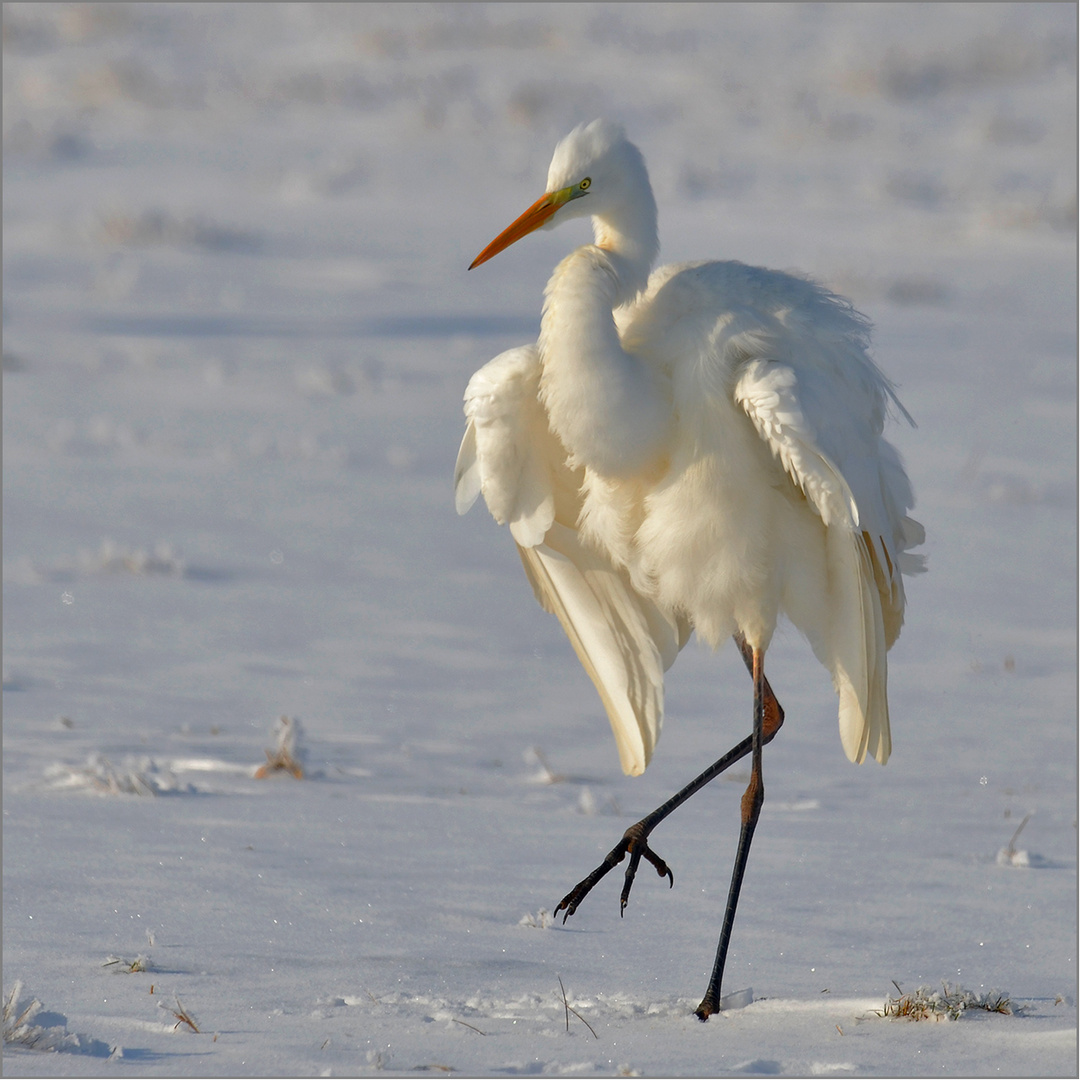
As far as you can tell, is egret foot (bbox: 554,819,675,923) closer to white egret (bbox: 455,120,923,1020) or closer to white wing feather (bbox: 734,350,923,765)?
white egret (bbox: 455,120,923,1020)

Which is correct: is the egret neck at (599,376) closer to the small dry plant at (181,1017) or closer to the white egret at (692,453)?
the white egret at (692,453)

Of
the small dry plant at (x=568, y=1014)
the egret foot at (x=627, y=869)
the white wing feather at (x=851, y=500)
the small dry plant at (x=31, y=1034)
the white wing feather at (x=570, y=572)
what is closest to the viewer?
the small dry plant at (x=31, y=1034)

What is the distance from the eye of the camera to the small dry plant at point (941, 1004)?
137 inches

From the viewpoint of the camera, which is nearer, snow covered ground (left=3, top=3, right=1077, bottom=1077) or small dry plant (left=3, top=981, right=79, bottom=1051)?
small dry plant (left=3, top=981, right=79, bottom=1051)

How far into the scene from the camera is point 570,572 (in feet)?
14.8

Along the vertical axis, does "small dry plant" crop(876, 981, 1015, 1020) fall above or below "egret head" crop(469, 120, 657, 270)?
below

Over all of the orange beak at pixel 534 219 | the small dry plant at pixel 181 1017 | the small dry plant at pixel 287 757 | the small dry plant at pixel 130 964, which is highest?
the orange beak at pixel 534 219

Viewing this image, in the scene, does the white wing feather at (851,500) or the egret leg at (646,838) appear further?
the egret leg at (646,838)

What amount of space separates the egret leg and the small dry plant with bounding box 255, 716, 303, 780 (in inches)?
49.7

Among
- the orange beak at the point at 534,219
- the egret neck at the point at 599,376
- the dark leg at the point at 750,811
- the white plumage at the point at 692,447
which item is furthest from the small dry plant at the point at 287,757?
the orange beak at the point at 534,219

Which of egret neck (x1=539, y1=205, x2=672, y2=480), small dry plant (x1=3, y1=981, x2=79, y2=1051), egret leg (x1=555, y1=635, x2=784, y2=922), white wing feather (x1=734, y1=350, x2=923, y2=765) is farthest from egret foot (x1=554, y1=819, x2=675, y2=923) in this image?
small dry plant (x1=3, y1=981, x2=79, y2=1051)

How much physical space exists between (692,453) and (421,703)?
7.99 ft

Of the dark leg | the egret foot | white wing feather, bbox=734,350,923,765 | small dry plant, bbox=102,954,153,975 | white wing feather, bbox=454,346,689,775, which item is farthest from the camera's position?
white wing feather, bbox=454,346,689,775

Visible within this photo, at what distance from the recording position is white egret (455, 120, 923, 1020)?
3982 millimetres
